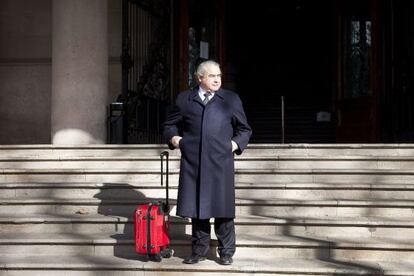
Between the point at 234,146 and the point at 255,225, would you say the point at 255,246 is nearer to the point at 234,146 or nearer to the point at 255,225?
the point at 255,225

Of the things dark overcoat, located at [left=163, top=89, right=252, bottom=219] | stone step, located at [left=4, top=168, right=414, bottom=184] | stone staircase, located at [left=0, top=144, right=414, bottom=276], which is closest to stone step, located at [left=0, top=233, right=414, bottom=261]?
stone staircase, located at [left=0, top=144, right=414, bottom=276]

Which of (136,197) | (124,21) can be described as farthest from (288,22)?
(136,197)

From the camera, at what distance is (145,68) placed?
1168 centimetres

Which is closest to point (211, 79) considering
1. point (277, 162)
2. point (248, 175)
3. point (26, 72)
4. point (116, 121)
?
point (248, 175)

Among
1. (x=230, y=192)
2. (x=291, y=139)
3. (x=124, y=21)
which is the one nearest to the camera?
(x=230, y=192)

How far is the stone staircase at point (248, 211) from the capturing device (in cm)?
612

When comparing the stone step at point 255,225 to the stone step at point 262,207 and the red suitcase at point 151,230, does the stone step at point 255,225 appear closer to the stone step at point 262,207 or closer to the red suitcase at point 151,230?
→ the stone step at point 262,207

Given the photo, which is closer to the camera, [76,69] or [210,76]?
[210,76]

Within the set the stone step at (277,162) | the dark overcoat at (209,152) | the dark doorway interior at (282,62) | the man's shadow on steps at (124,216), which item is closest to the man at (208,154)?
the dark overcoat at (209,152)

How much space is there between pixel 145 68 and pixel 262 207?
5069 mm

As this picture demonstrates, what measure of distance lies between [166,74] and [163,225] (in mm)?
6806

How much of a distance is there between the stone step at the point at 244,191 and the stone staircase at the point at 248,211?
1 cm

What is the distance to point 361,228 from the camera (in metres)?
6.61

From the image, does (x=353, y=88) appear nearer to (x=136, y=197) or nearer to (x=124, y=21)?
(x=124, y=21)
